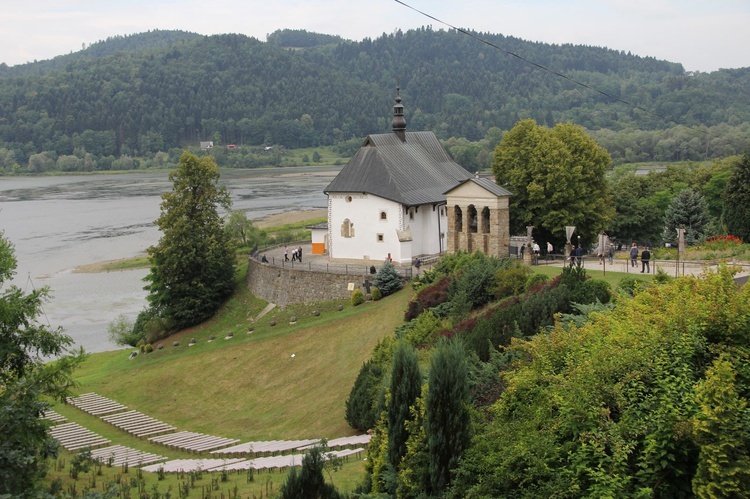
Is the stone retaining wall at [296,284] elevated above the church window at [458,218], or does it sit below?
below

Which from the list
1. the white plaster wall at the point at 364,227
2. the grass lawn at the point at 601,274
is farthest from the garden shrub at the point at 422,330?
the white plaster wall at the point at 364,227

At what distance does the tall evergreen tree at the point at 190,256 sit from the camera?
47656 mm

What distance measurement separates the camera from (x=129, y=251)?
7312 cm

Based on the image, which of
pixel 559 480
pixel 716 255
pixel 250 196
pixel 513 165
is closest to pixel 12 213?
pixel 250 196

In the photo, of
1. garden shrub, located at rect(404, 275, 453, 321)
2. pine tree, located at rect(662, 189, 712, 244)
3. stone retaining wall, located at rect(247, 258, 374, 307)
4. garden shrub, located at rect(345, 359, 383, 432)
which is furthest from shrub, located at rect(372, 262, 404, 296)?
pine tree, located at rect(662, 189, 712, 244)

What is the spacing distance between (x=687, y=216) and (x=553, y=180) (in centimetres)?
1517

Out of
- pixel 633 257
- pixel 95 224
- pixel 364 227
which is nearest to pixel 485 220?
pixel 364 227

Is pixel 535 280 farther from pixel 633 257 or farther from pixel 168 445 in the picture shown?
pixel 168 445

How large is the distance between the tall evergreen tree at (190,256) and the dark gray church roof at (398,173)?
7077 mm

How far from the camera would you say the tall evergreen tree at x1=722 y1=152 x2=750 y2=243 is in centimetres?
4284

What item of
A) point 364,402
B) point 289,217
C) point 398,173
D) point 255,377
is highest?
point 398,173

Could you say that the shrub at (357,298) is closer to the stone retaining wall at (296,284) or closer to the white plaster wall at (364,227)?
the stone retaining wall at (296,284)

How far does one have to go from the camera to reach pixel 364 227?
45.2 metres

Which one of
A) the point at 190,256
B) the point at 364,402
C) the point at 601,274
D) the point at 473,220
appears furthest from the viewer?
the point at 190,256
